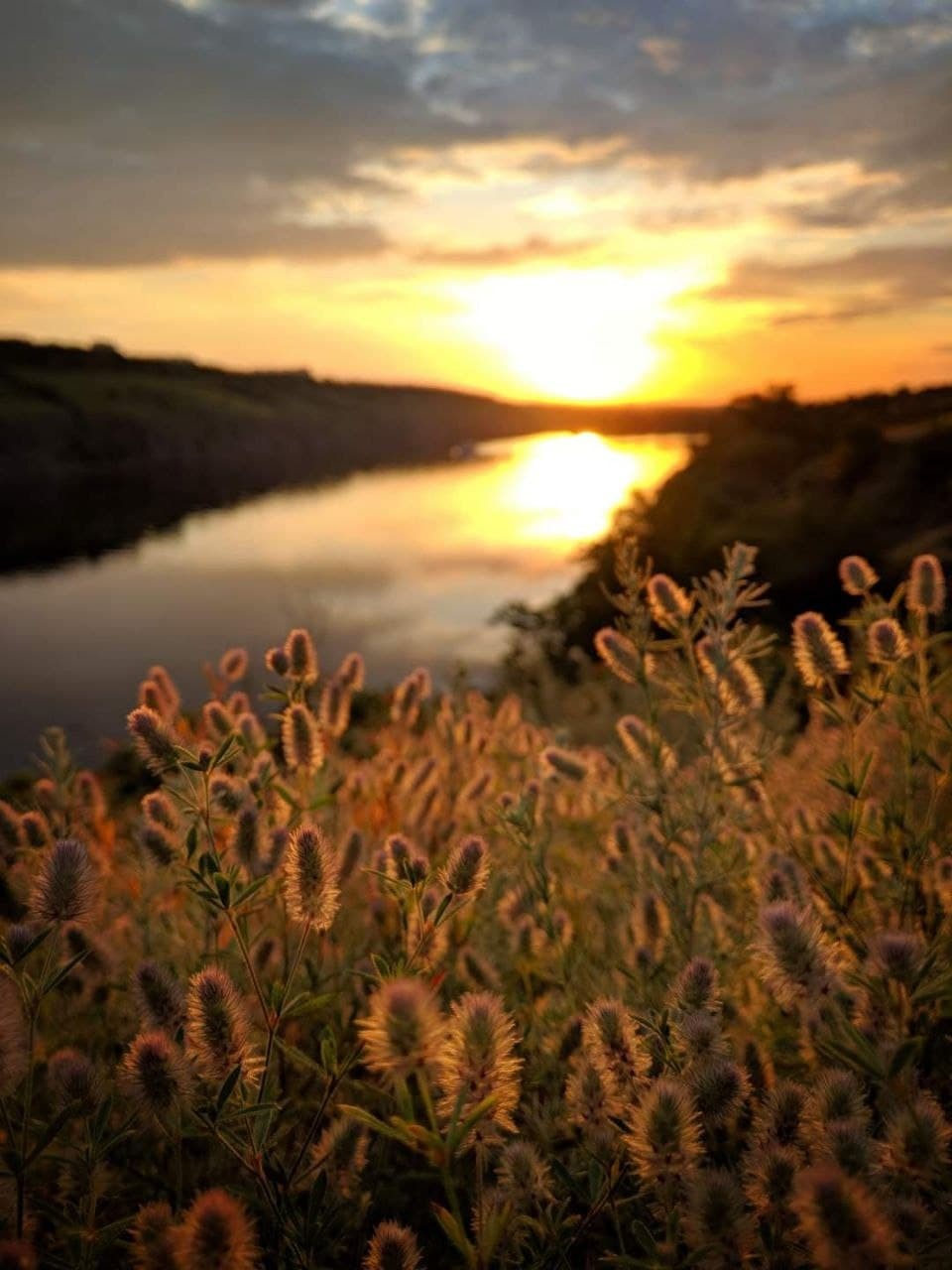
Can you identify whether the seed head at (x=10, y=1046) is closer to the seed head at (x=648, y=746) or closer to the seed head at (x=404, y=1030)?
the seed head at (x=404, y=1030)

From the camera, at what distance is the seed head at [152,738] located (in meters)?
1.88

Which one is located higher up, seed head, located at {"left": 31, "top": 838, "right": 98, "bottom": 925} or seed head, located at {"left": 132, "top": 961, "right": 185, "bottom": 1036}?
seed head, located at {"left": 31, "top": 838, "right": 98, "bottom": 925}

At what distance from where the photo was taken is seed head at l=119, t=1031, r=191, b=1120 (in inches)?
56.0

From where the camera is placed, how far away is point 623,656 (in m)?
2.65

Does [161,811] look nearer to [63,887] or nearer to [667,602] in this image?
[63,887]

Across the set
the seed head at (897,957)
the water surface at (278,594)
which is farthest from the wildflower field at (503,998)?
the water surface at (278,594)

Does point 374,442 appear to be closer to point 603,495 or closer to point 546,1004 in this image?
point 603,495

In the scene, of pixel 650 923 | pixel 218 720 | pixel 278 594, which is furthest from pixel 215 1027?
pixel 278 594

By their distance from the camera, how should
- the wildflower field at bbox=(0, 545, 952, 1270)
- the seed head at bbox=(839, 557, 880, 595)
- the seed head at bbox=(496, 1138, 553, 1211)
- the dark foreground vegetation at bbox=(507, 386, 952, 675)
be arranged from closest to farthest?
1. the wildflower field at bbox=(0, 545, 952, 1270)
2. the seed head at bbox=(496, 1138, 553, 1211)
3. the seed head at bbox=(839, 557, 880, 595)
4. the dark foreground vegetation at bbox=(507, 386, 952, 675)

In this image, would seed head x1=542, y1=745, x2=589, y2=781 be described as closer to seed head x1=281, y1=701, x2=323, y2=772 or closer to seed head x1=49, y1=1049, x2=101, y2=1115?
seed head x1=281, y1=701, x2=323, y2=772

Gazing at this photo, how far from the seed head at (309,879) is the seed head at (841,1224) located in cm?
75

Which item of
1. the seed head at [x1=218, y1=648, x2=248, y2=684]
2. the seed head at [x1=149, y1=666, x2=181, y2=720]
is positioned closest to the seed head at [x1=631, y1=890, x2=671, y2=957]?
the seed head at [x1=149, y1=666, x2=181, y2=720]

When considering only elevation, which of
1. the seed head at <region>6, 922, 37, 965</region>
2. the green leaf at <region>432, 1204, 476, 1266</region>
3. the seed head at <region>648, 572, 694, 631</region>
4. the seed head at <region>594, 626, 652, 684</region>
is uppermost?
the seed head at <region>648, 572, 694, 631</region>

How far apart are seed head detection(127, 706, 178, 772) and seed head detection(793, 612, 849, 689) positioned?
4.73 feet
